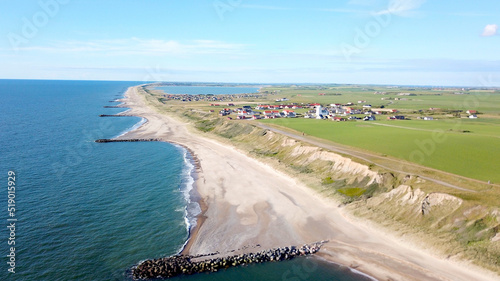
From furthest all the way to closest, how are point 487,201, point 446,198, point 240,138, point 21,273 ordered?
point 240,138 < point 446,198 < point 487,201 < point 21,273

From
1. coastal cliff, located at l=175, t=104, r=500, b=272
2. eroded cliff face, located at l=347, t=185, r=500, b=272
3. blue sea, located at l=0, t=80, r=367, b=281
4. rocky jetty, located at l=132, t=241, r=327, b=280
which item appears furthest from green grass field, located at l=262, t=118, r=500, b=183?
blue sea, located at l=0, t=80, r=367, b=281

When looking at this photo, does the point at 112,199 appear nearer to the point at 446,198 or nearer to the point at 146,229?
the point at 146,229

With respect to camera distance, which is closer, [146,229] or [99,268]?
[99,268]

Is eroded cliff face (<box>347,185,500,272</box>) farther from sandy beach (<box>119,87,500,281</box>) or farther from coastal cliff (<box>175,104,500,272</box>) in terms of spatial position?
sandy beach (<box>119,87,500,281</box>)

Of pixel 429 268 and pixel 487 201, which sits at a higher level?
pixel 487 201

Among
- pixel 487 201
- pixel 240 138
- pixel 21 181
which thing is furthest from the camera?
pixel 240 138

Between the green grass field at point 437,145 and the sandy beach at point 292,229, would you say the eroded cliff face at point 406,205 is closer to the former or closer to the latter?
the sandy beach at point 292,229

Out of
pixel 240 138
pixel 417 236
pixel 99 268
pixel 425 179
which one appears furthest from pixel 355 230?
pixel 240 138

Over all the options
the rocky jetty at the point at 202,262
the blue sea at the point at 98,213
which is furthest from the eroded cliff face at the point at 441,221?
Result: the rocky jetty at the point at 202,262
